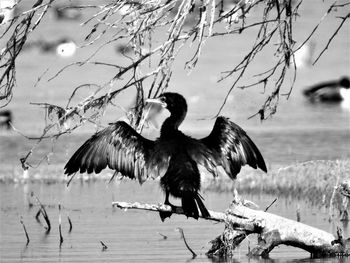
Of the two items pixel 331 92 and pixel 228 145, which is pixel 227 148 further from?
pixel 331 92

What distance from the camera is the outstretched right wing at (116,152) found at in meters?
9.88

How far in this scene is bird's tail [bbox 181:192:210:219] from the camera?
31.9ft

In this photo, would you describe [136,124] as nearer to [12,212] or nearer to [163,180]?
[163,180]

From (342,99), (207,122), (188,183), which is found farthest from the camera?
(342,99)

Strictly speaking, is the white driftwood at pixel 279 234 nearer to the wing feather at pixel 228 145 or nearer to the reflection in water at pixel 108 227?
the reflection in water at pixel 108 227

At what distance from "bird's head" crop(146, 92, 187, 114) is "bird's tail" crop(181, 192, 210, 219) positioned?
817 mm

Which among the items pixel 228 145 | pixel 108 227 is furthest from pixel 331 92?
pixel 228 145

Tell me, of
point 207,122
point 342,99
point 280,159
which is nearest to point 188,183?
point 280,159

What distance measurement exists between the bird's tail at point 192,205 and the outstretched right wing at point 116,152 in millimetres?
418

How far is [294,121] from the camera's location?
25531mm

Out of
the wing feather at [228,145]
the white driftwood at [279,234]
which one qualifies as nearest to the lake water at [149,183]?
the white driftwood at [279,234]

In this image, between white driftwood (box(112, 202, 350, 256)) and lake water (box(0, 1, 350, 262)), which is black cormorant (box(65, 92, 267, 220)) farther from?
white driftwood (box(112, 202, 350, 256))

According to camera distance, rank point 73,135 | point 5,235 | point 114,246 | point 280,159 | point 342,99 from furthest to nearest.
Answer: point 342,99, point 73,135, point 280,159, point 5,235, point 114,246

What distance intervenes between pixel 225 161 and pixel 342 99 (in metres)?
19.7
